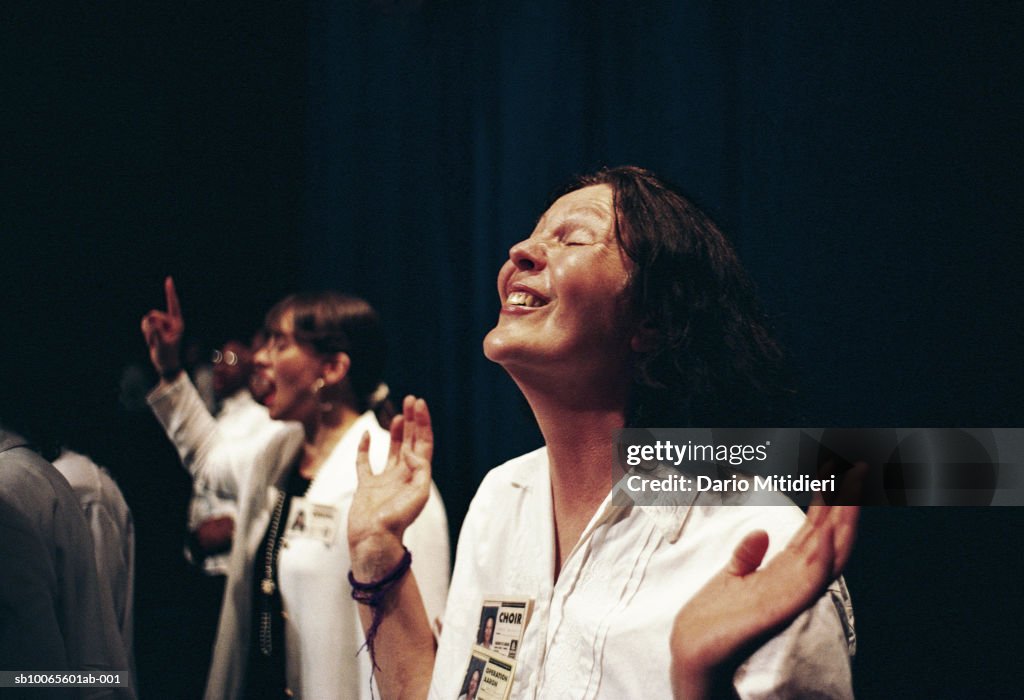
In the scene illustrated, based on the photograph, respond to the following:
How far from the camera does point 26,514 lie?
78.5 inches

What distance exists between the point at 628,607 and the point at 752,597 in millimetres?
254

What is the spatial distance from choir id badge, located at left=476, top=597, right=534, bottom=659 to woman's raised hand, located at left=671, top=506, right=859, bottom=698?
34 cm

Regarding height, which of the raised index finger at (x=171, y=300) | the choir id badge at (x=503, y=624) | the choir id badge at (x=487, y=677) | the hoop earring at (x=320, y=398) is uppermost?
the raised index finger at (x=171, y=300)

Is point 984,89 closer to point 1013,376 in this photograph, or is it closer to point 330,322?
point 1013,376

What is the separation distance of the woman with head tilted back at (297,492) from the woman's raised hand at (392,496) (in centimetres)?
34

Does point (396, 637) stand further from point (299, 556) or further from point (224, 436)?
point (224, 436)

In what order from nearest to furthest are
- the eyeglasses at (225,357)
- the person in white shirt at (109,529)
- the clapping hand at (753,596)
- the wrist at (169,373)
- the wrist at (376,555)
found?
1. the clapping hand at (753,596)
2. the wrist at (376,555)
3. the person in white shirt at (109,529)
4. the wrist at (169,373)
5. the eyeglasses at (225,357)

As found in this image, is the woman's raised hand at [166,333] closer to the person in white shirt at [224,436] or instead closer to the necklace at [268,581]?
the person in white shirt at [224,436]

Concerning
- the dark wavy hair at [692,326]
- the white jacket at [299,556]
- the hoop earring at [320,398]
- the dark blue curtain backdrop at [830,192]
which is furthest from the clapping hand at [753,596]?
the hoop earring at [320,398]

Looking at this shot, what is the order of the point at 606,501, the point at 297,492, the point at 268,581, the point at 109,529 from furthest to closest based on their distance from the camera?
the point at 297,492
the point at 268,581
the point at 109,529
the point at 606,501

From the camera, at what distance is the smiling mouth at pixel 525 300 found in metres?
1.71

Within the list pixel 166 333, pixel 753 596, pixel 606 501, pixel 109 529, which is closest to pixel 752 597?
pixel 753 596

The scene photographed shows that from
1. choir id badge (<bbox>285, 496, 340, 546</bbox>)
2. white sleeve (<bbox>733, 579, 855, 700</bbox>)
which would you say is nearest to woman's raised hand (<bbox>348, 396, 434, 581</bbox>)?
choir id badge (<bbox>285, 496, 340, 546</bbox>)

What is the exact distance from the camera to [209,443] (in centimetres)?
281
